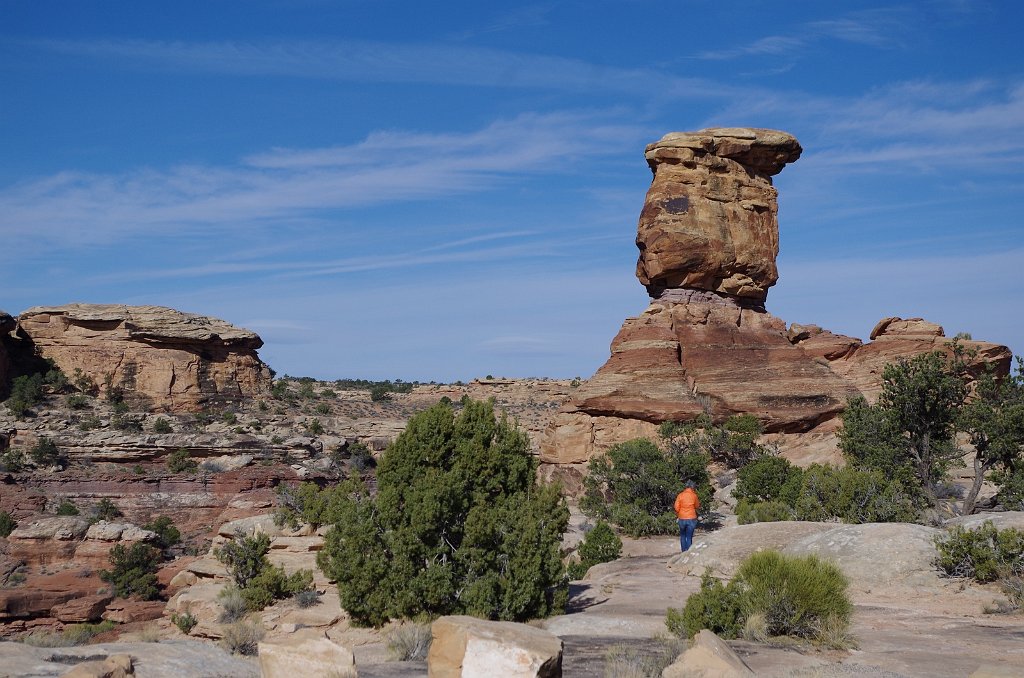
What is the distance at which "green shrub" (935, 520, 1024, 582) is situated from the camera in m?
11.8

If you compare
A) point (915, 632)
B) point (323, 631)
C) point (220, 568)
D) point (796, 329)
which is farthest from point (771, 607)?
point (796, 329)

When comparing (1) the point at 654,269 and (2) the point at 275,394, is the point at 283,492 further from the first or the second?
(2) the point at 275,394

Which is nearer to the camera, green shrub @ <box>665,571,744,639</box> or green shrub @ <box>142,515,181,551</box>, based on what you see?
green shrub @ <box>665,571,744,639</box>

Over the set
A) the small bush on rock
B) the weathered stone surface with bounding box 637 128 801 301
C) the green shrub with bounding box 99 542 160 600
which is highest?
the weathered stone surface with bounding box 637 128 801 301

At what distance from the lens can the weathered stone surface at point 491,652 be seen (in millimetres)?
6473

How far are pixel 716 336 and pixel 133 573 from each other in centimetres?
2231

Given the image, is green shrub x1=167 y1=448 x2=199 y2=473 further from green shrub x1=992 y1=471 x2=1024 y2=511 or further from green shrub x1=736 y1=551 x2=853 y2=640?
green shrub x1=736 y1=551 x2=853 y2=640

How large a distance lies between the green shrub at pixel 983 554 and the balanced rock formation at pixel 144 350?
51.5m

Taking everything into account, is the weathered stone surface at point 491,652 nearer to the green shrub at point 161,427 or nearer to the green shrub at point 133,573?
the green shrub at point 133,573

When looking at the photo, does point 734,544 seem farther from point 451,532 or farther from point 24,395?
point 24,395

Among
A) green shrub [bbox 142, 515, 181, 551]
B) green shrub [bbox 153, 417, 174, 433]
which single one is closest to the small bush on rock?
green shrub [bbox 142, 515, 181, 551]

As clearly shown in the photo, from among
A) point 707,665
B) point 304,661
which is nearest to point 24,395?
point 304,661

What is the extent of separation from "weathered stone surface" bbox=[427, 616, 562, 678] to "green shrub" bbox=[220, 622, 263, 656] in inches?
193

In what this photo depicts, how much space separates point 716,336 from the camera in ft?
114
